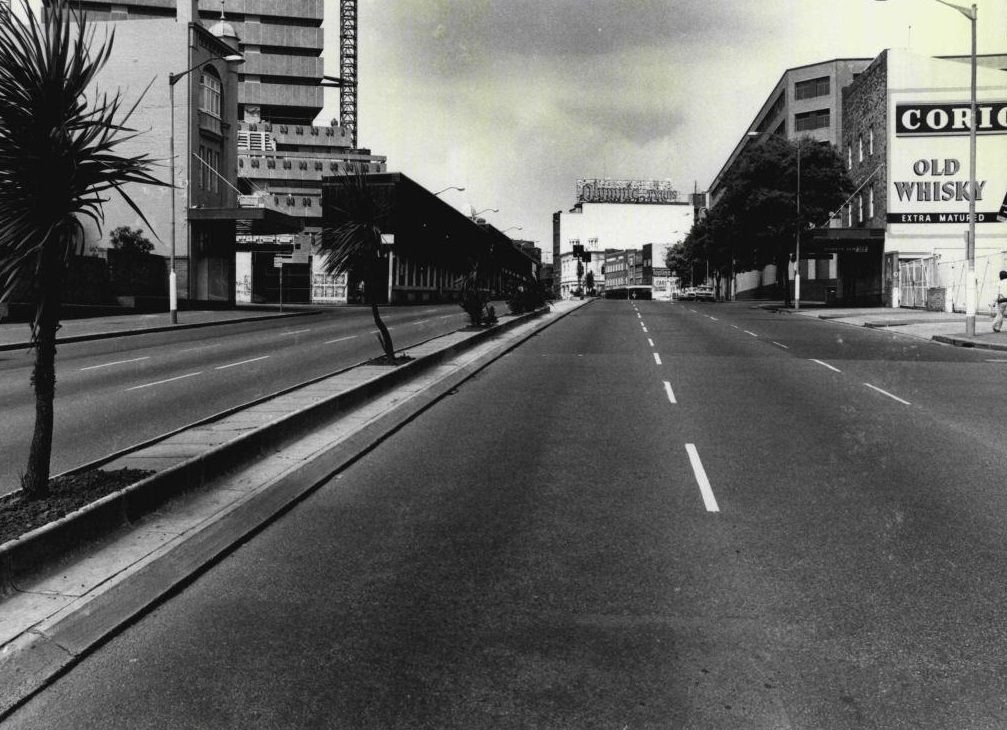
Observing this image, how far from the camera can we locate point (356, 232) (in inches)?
690

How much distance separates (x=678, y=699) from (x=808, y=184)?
56.5 metres

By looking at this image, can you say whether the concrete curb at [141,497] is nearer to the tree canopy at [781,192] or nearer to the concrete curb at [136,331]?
the concrete curb at [136,331]

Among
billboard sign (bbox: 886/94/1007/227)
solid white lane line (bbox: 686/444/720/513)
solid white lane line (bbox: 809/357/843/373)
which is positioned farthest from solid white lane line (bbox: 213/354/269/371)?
billboard sign (bbox: 886/94/1007/227)

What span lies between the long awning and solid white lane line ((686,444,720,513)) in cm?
3910

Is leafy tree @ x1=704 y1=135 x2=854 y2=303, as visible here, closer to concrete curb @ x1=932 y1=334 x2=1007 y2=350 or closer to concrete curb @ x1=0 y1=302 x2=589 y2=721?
concrete curb @ x1=932 y1=334 x2=1007 y2=350

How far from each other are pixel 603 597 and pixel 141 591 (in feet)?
9.37

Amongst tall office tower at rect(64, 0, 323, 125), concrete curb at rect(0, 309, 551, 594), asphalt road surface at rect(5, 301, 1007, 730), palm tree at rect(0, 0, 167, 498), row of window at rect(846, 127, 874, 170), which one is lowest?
asphalt road surface at rect(5, 301, 1007, 730)

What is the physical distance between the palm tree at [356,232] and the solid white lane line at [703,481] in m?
8.55

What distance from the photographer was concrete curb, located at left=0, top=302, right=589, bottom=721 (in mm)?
4637

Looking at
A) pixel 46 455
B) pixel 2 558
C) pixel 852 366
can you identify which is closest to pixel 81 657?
pixel 2 558

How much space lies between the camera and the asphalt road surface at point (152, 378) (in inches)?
429

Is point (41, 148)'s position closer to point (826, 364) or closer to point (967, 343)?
point (826, 364)

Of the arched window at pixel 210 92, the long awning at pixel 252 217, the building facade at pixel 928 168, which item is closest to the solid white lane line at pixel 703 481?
the long awning at pixel 252 217

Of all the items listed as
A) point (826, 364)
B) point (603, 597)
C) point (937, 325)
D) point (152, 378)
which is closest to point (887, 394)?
point (826, 364)
